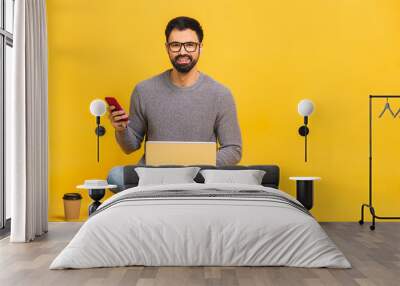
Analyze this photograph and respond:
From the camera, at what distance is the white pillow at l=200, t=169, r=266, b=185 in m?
6.16

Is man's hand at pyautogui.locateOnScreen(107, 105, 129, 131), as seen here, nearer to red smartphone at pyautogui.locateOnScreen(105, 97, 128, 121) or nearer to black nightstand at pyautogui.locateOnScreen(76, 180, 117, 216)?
red smartphone at pyautogui.locateOnScreen(105, 97, 128, 121)

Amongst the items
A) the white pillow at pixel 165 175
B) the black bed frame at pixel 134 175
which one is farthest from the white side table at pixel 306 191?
the white pillow at pixel 165 175

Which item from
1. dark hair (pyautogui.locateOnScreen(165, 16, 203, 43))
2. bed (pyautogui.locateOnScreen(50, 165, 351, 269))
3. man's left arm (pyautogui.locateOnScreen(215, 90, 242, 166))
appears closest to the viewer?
bed (pyautogui.locateOnScreen(50, 165, 351, 269))

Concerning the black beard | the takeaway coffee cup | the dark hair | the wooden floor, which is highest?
the dark hair

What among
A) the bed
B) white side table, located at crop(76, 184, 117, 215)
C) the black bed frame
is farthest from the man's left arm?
the bed

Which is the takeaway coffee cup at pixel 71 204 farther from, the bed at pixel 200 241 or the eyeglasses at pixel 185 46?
the bed at pixel 200 241

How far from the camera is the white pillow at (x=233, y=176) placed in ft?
20.2

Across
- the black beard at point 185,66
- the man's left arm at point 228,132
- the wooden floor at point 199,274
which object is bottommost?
the wooden floor at point 199,274

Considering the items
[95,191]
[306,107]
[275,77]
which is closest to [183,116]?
[275,77]

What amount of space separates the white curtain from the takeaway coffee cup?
2.28 ft

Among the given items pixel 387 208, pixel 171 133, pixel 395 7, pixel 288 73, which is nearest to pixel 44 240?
pixel 171 133

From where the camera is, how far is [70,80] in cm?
710

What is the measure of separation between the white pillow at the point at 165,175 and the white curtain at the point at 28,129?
1.09 m

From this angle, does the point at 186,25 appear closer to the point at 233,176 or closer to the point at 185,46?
the point at 185,46
